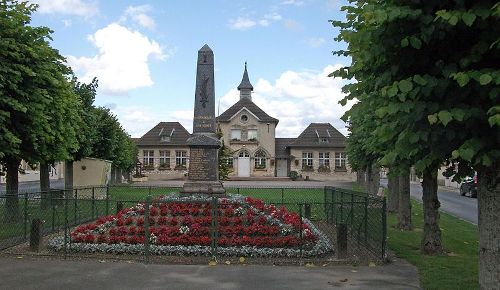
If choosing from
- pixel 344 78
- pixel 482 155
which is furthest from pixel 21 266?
pixel 482 155

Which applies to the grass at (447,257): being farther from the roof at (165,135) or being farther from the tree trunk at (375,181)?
the roof at (165,135)

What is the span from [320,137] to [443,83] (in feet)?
211

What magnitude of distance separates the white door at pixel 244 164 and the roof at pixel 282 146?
4084 mm

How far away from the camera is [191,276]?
923 cm

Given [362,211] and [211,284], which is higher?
[362,211]

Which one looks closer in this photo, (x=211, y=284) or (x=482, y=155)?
(x=482, y=155)

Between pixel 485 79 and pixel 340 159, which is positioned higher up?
pixel 485 79

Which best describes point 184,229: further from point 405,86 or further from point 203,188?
point 405,86

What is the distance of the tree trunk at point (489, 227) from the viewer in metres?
5.67

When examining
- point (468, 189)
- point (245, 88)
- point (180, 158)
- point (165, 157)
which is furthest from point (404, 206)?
point (245, 88)

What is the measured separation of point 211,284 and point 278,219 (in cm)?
475

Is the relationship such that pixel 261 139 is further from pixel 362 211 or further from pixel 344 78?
pixel 344 78

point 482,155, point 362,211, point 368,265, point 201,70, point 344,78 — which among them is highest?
point 201,70

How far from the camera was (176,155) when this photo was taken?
6956cm
